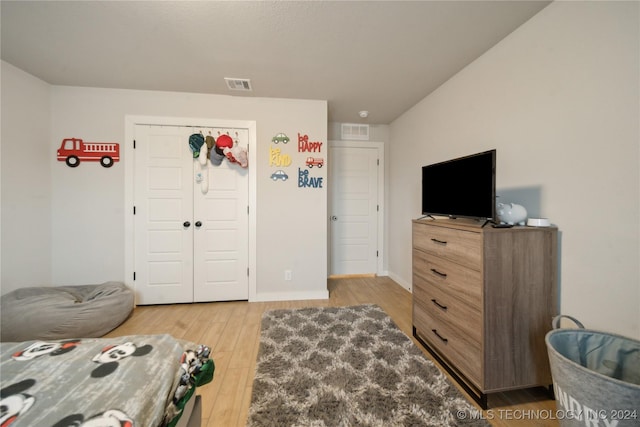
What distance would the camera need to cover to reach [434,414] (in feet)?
4.18

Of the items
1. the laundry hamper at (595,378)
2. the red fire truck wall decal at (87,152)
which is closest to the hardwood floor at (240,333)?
the laundry hamper at (595,378)

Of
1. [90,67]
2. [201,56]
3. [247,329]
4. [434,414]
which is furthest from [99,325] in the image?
[434,414]

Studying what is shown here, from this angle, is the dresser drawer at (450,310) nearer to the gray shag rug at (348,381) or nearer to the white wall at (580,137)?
the gray shag rug at (348,381)

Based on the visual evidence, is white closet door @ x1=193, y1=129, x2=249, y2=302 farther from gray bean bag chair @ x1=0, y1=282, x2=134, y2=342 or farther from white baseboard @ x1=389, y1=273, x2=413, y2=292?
white baseboard @ x1=389, y1=273, x2=413, y2=292

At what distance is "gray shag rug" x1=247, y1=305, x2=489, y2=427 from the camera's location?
1.26 metres

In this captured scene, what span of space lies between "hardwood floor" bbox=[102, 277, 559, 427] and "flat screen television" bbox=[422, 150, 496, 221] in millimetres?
1108

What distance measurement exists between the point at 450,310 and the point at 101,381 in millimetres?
1776

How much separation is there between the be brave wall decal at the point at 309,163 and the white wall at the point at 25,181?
2.70m

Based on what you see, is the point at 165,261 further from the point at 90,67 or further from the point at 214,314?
the point at 90,67

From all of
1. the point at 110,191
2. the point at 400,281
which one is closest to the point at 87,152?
the point at 110,191

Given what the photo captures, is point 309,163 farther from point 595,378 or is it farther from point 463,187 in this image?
point 595,378

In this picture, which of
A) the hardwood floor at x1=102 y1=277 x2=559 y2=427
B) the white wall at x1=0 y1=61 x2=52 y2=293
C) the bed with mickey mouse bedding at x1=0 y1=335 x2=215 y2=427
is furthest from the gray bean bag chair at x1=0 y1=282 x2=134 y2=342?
the bed with mickey mouse bedding at x1=0 y1=335 x2=215 y2=427

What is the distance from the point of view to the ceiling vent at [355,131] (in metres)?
3.68

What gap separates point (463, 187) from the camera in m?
1.66
